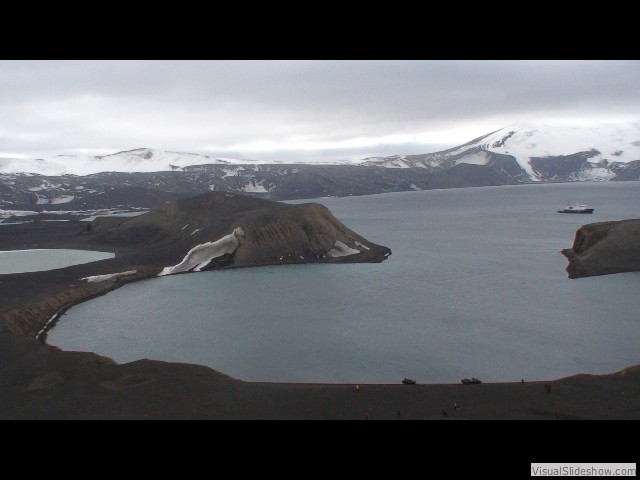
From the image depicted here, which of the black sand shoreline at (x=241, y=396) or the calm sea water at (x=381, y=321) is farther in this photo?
the calm sea water at (x=381, y=321)

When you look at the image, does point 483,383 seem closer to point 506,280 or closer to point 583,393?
point 583,393

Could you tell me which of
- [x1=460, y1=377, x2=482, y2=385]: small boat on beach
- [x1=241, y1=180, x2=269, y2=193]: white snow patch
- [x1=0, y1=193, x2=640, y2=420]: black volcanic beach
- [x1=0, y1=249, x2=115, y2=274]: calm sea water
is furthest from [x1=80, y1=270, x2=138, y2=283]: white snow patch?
[x1=241, y1=180, x2=269, y2=193]: white snow patch

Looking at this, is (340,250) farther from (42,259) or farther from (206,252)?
(42,259)

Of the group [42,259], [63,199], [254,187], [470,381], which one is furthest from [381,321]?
[254,187]

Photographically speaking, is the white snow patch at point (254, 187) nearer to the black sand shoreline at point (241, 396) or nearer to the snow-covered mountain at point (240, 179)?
the snow-covered mountain at point (240, 179)

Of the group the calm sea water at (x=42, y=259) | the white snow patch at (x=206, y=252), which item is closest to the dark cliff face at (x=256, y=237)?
the white snow patch at (x=206, y=252)

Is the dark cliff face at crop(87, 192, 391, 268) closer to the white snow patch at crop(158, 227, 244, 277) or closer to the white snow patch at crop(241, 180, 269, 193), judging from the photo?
the white snow patch at crop(158, 227, 244, 277)
